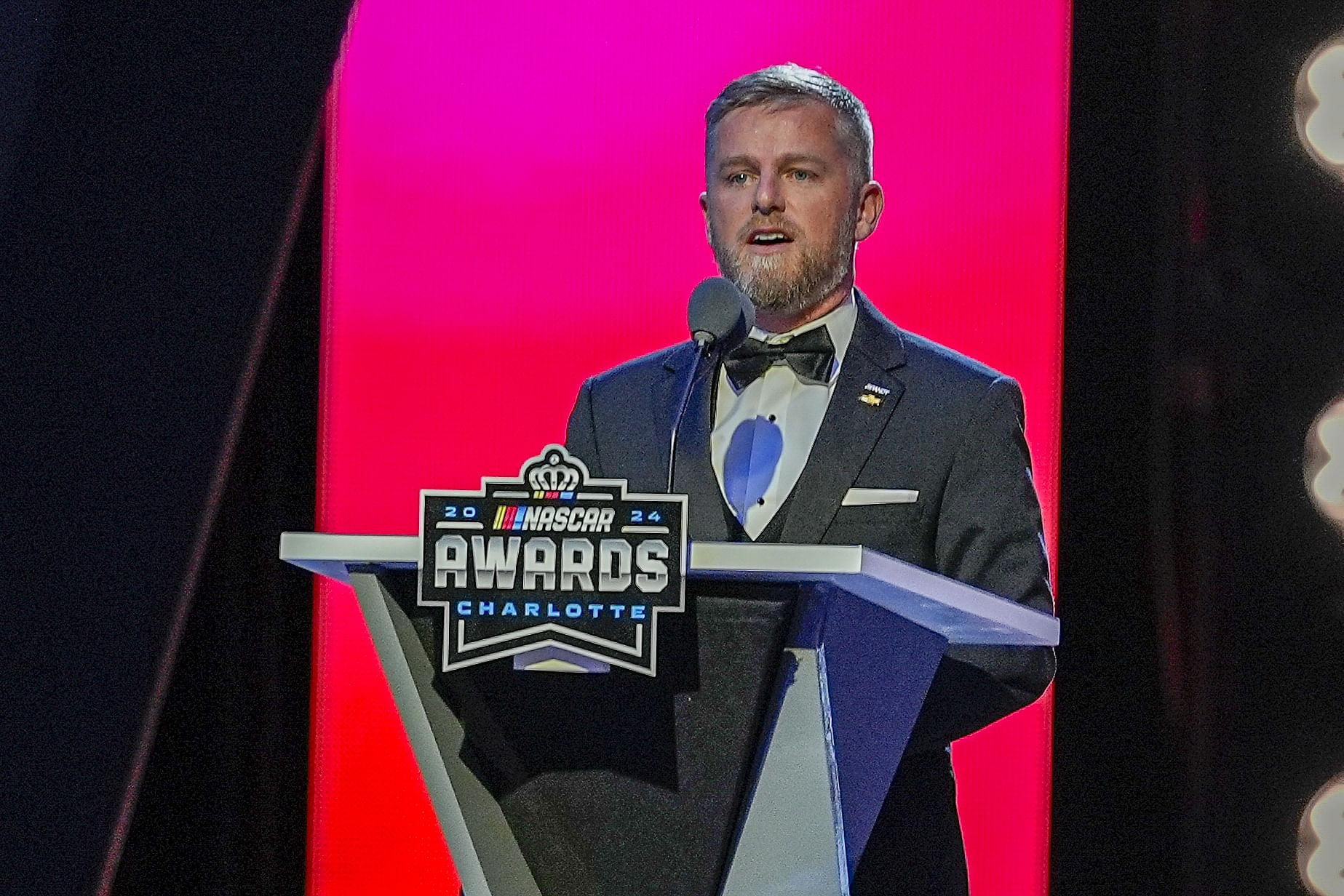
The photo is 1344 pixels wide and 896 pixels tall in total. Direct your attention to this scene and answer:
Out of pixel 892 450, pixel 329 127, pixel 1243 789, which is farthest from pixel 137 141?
pixel 1243 789

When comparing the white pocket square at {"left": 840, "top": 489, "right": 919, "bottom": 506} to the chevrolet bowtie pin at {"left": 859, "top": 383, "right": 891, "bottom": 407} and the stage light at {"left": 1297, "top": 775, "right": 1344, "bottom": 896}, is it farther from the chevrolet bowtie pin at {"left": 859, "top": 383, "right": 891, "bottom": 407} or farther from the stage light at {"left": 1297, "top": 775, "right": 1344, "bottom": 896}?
the stage light at {"left": 1297, "top": 775, "right": 1344, "bottom": 896}

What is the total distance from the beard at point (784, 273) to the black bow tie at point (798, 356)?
0.19 feet

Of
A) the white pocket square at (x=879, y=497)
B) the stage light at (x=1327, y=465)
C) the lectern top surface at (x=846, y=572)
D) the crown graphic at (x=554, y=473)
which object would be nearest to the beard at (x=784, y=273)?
the white pocket square at (x=879, y=497)

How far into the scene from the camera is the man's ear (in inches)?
84.2

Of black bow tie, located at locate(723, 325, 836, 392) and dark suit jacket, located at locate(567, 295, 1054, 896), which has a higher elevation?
black bow tie, located at locate(723, 325, 836, 392)

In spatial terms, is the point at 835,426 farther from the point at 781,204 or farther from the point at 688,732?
the point at 688,732

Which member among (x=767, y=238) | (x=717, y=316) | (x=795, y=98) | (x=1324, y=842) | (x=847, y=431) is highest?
(x=795, y=98)

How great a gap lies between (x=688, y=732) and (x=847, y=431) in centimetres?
67

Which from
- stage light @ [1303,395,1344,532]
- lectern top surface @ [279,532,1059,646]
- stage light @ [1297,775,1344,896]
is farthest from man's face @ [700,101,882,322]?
stage light @ [1297,775,1344,896]

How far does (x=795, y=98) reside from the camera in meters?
2.05

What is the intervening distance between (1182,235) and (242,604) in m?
1.85

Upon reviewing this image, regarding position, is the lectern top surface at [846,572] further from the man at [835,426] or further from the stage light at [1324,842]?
the stage light at [1324,842]

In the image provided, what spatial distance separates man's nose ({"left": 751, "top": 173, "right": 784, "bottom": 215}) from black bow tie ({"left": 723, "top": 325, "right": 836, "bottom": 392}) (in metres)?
0.17

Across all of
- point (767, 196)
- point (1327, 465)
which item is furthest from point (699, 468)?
point (1327, 465)
